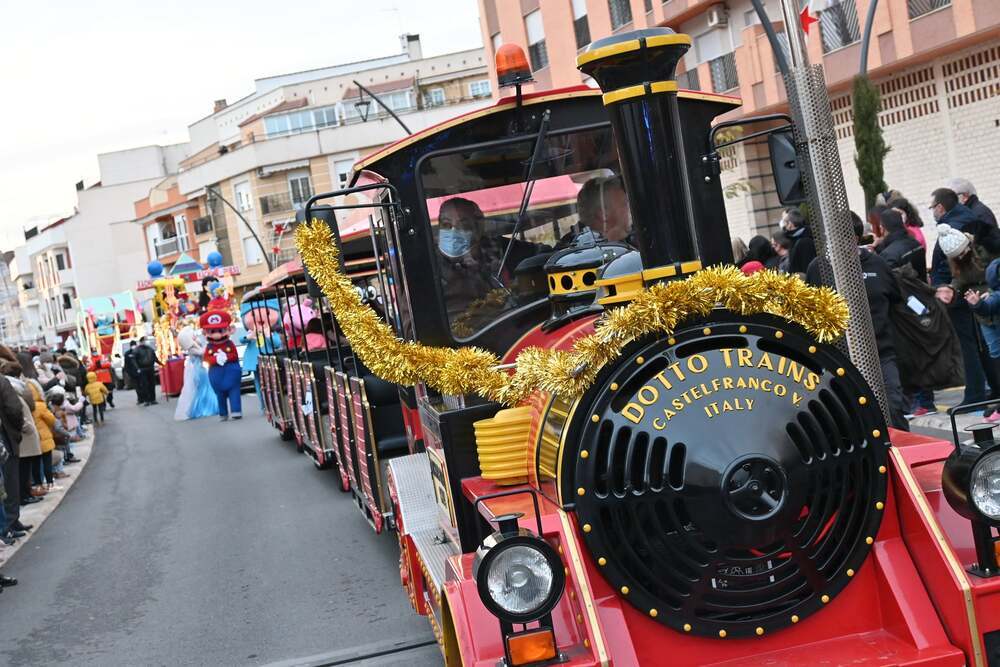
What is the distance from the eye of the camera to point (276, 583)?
8.39 meters

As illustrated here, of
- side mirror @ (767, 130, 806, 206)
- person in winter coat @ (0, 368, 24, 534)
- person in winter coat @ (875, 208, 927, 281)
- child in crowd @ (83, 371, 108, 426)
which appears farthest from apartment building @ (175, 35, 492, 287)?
side mirror @ (767, 130, 806, 206)

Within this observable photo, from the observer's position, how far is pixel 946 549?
148 inches

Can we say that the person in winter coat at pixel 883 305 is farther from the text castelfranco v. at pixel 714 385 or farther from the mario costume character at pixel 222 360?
the mario costume character at pixel 222 360

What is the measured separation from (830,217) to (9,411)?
7.01m

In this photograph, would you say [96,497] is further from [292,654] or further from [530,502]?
[530,502]

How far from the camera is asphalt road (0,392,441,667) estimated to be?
6.91 m

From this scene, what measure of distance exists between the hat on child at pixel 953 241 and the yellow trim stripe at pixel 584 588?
6140 millimetres

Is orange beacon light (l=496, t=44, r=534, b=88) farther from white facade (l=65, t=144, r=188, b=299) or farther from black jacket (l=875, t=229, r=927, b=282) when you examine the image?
white facade (l=65, t=144, r=188, b=299)

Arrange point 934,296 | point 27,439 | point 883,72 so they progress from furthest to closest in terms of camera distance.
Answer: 1. point 883,72
2. point 27,439
3. point 934,296

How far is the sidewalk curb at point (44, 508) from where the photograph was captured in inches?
439

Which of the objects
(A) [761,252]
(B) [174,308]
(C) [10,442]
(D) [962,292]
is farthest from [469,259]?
(B) [174,308]

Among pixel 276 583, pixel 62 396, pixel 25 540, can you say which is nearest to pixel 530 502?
pixel 276 583

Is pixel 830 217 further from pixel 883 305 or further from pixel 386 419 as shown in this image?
pixel 386 419

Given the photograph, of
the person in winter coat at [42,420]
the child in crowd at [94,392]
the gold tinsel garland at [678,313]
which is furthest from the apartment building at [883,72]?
the child in crowd at [94,392]
